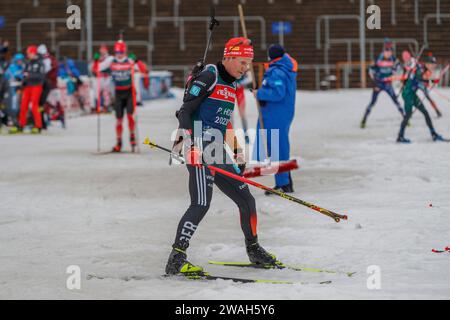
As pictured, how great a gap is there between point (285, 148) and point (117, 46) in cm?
630

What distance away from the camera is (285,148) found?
40.1 feet

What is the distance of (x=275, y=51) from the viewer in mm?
12047

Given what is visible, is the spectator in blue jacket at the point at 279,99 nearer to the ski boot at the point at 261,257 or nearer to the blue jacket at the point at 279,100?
the blue jacket at the point at 279,100

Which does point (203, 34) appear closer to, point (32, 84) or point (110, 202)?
point (32, 84)

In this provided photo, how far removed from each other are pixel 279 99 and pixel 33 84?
37.4 feet

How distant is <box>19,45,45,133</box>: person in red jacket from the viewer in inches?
866

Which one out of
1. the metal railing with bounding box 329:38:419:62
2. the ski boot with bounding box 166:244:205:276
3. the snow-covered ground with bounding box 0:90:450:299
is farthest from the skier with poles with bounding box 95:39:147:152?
the metal railing with bounding box 329:38:419:62

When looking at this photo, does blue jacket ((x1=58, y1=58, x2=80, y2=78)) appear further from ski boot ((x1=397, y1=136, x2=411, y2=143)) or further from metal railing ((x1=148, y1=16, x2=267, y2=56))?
metal railing ((x1=148, y1=16, x2=267, y2=56))

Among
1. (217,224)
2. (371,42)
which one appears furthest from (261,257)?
(371,42)

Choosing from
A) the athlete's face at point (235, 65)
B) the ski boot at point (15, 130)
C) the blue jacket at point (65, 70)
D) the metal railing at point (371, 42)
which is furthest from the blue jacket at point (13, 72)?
the metal railing at point (371, 42)

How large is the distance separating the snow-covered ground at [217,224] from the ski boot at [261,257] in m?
0.14

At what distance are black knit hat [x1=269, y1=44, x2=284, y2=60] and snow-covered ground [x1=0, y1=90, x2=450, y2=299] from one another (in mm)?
1762

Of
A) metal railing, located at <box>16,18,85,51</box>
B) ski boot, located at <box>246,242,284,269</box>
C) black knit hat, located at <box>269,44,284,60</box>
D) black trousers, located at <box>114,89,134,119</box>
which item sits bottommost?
ski boot, located at <box>246,242,284,269</box>

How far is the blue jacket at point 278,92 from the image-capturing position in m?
12.0
